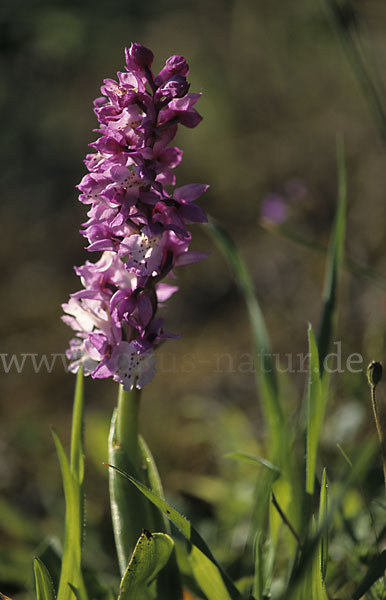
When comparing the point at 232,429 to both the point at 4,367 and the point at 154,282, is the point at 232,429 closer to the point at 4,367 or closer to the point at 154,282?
the point at 154,282

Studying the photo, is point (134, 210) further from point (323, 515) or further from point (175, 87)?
point (323, 515)

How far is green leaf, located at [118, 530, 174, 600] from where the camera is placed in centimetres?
93

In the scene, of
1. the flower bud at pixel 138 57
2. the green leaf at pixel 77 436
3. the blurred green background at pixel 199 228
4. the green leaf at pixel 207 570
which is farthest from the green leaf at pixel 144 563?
the flower bud at pixel 138 57

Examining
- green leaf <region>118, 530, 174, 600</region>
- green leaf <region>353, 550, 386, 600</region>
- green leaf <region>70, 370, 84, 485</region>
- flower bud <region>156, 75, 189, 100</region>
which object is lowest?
green leaf <region>353, 550, 386, 600</region>

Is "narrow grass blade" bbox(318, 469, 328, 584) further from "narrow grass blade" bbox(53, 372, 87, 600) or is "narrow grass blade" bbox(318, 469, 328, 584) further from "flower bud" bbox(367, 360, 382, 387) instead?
"narrow grass blade" bbox(53, 372, 87, 600)

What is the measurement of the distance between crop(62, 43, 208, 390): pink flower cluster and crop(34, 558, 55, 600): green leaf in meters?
0.32

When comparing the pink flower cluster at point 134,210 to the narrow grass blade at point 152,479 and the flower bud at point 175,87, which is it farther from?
the narrow grass blade at point 152,479

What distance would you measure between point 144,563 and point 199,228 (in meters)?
2.85

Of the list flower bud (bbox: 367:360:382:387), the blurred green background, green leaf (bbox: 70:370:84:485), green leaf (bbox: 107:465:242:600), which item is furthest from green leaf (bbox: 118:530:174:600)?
the blurred green background

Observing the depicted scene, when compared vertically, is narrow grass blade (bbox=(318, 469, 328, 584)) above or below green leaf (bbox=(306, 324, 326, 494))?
below

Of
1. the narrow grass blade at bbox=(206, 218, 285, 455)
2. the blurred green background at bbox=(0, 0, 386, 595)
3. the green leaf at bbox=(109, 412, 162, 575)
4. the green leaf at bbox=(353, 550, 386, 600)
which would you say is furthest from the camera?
the blurred green background at bbox=(0, 0, 386, 595)

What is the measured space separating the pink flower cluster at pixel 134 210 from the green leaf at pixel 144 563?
0.24 m

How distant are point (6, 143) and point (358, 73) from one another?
3330 mm

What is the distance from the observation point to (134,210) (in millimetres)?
943
